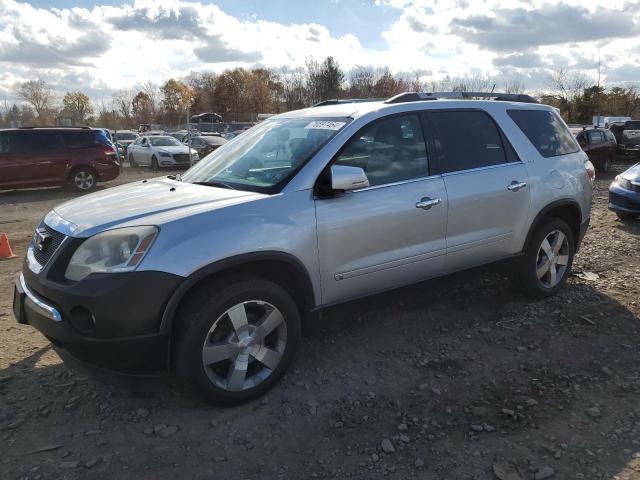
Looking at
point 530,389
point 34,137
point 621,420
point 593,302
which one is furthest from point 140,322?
point 34,137

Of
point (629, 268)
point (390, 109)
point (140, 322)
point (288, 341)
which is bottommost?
point (629, 268)

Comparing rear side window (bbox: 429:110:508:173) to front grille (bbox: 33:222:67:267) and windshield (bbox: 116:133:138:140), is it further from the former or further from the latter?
windshield (bbox: 116:133:138:140)

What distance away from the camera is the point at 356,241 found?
3.51 meters

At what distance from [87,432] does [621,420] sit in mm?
3099

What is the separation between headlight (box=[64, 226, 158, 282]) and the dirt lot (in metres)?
0.64

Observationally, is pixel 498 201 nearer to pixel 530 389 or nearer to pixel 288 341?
pixel 530 389

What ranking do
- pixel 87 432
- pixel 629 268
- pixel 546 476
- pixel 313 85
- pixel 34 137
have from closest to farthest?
1. pixel 546 476
2. pixel 87 432
3. pixel 629 268
4. pixel 34 137
5. pixel 313 85

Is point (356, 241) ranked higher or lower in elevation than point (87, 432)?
higher

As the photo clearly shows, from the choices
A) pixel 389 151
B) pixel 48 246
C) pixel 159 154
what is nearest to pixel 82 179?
pixel 159 154

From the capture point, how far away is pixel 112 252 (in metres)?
2.88

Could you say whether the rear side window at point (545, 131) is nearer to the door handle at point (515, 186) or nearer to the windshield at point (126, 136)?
the door handle at point (515, 186)

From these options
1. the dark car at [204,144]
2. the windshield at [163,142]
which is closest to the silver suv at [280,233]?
the windshield at [163,142]

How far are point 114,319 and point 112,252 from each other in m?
0.36

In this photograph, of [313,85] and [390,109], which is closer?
[390,109]
